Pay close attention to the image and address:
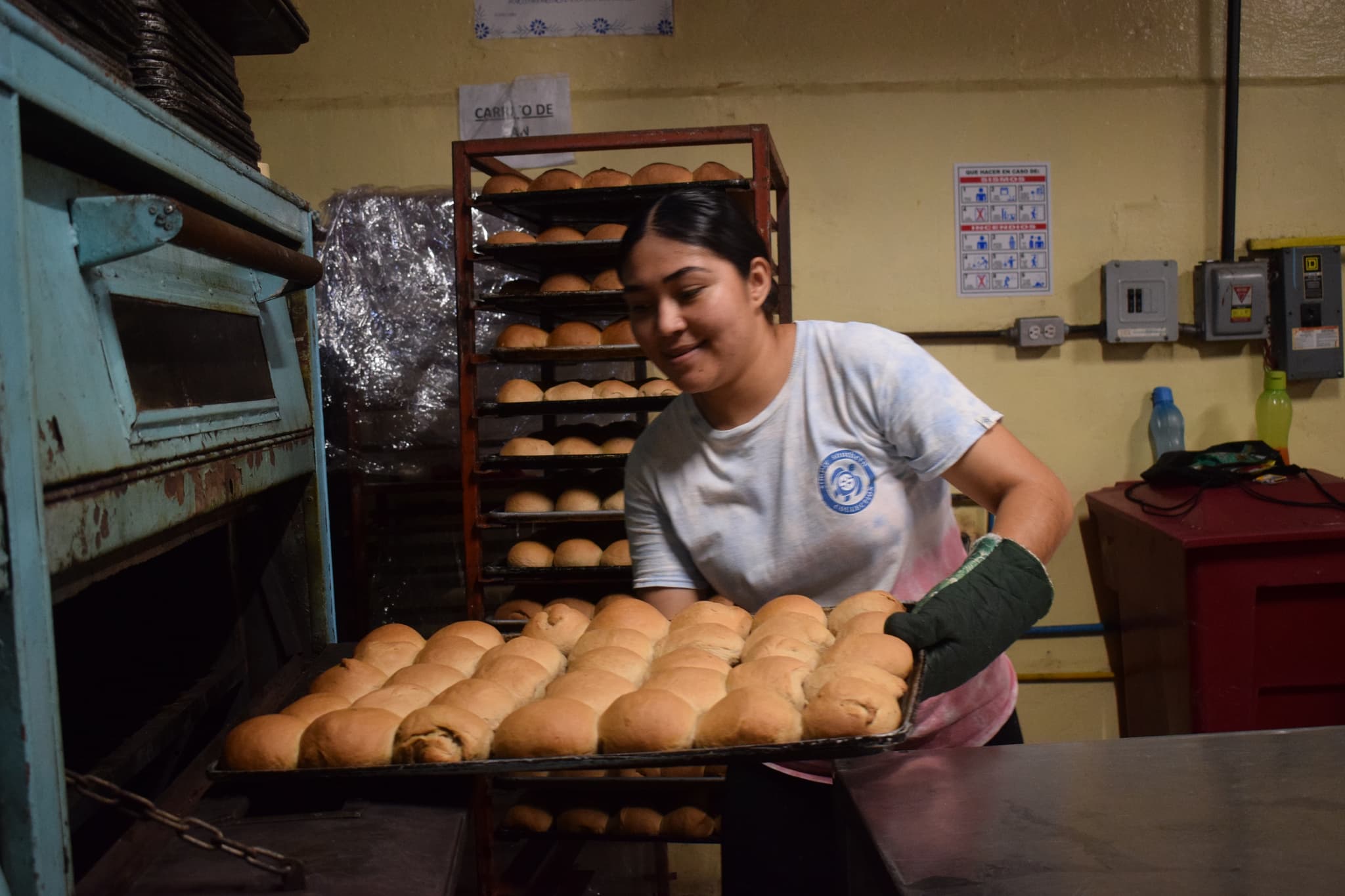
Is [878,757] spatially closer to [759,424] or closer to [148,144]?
[759,424]

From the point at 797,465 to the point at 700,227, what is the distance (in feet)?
1.48

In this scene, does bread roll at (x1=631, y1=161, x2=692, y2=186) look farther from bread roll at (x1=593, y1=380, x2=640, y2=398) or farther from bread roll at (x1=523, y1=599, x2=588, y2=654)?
bread roll at (x1=523, y1=599, x2=588, y2=654)

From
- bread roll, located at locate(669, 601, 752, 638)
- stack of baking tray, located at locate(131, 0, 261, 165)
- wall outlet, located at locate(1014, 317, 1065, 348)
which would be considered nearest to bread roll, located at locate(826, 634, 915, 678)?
bread roll, located at locate(669, 601, 752, 638)

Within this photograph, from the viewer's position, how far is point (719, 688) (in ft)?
3.91

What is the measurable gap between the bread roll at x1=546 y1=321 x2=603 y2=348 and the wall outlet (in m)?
1.59

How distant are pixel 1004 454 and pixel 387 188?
8.30 ft

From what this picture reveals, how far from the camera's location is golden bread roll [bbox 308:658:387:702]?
1.23 m

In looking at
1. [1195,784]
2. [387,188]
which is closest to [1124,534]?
[1195,784]

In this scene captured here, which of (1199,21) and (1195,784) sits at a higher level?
(1199,21)

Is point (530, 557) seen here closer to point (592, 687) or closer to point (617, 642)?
point (617, 642)

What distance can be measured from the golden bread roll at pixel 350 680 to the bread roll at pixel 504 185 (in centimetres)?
163

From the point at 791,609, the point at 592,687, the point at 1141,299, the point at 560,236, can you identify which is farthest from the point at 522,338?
the point at 1141,299

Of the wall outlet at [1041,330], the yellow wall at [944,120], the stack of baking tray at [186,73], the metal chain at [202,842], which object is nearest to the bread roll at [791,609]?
the metal chain at [202,842]

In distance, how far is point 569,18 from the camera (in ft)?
10.7
